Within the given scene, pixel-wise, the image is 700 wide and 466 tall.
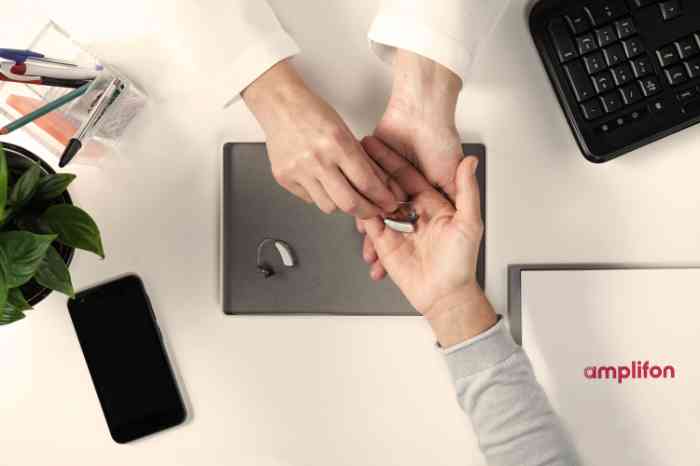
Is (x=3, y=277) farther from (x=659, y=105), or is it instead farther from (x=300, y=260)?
(x=659, y=105)

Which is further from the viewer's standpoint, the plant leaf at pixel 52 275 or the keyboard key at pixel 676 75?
the keyboard key at pixel 676 75

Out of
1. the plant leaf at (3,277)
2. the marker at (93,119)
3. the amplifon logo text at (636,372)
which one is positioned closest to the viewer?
the plant leaf at (3,277)

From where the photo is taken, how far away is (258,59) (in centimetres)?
69

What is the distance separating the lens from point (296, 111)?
0.68 meters

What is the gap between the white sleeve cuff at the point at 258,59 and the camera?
2.25 ft

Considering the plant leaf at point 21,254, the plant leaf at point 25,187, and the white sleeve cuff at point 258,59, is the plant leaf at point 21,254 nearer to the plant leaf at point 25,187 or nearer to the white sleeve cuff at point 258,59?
the plant leaf at point 25,187

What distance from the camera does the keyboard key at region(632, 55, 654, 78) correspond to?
2.29ft

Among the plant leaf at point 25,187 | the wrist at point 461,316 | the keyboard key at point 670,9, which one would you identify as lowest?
the wrist at point 461,316

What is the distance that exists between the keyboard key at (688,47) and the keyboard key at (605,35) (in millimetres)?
70

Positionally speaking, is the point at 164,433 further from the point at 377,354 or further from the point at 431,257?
the point at 431,257

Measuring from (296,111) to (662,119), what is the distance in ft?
1.31

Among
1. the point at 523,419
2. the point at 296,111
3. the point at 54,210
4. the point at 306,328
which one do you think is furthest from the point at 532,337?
the point at 54,210

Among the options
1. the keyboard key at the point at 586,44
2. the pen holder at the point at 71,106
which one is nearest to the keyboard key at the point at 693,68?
the keyboard key at the point at 586,44

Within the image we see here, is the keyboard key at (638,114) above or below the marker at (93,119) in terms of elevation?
below
